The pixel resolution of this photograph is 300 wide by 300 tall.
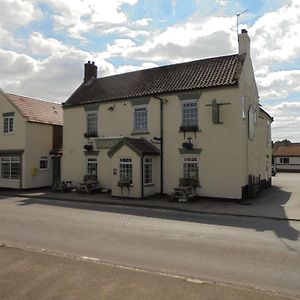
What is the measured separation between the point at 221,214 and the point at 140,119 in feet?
31.3

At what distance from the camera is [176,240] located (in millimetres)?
10570

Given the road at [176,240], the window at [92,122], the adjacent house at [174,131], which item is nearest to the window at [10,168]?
the adjacent house at [174,131]

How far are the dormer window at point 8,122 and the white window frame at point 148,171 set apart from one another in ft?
40.2

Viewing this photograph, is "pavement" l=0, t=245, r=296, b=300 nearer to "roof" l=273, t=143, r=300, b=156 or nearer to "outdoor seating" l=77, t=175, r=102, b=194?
"outdoor seating" l=77, t=175, r=102, b=194

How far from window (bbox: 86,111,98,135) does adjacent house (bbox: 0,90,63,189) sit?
154 inches

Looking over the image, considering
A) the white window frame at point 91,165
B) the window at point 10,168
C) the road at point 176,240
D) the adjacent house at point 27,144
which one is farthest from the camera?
the window at point 10,168

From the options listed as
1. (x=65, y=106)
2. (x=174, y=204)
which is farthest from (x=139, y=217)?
(x=65, y=106)

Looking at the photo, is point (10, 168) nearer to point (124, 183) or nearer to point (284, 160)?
point (124, 183)

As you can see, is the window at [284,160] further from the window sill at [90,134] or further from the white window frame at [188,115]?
the window sill at [90,134]

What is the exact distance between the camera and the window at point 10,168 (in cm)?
2703

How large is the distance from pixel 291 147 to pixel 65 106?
50476mm

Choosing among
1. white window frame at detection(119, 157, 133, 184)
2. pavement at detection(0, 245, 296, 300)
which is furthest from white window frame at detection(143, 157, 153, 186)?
pavement at detection(0, 245, 296, 300)

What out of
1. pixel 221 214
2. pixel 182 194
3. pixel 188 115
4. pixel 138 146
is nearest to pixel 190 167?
pixel 182 194

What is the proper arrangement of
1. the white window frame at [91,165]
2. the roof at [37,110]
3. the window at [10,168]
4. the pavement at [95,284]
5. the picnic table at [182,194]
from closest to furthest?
the pavement at [95,284] < the picnic table at [182,194] < the white window frame at [91,165] < the window at [10,168] < the roof at [37,110]
